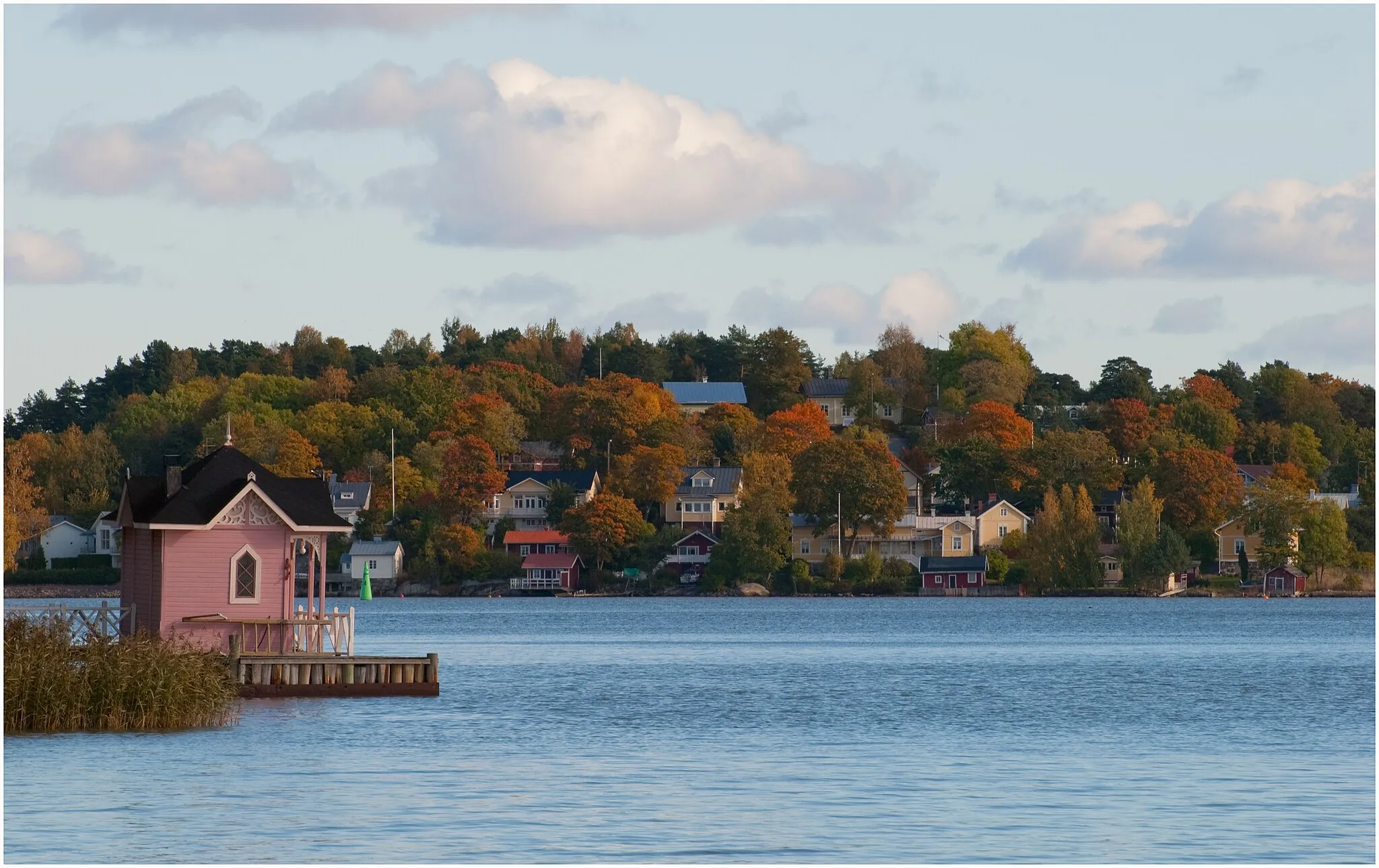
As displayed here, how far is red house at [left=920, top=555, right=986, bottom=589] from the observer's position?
135 metres

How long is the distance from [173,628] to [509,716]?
239 inches

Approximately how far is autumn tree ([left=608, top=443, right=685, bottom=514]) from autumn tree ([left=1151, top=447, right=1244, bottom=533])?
31993mm

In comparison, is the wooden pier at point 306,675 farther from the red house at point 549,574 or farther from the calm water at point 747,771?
the red house at point 549,574

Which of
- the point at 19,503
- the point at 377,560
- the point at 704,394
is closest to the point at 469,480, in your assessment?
the point at 377,560

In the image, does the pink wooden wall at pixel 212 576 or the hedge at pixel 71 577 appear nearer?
the pink wooden wall at pixel 212 576

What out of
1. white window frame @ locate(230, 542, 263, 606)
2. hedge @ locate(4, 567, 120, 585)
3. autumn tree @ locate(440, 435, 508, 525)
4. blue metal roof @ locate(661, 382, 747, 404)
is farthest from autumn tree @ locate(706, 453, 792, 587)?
white window frame @ locate(230, 542, 263, 606)

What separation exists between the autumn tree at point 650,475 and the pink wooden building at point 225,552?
105 meters

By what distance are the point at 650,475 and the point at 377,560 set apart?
1920cm

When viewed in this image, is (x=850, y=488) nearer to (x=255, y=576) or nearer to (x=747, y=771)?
(x=255, y=576)

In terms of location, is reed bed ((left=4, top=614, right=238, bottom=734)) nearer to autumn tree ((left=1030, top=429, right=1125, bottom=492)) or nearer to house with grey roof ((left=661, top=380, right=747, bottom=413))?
autumn tree ((left=1030, top=429, right=1125, bottom=492))

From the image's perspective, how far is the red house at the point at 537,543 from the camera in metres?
140

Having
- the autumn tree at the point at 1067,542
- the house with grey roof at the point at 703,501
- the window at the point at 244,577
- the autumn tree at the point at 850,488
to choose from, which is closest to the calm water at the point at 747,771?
the window at the point at 244,577

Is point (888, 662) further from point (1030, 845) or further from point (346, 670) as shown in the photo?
point (1030, 845)

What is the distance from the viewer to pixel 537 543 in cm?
14062
